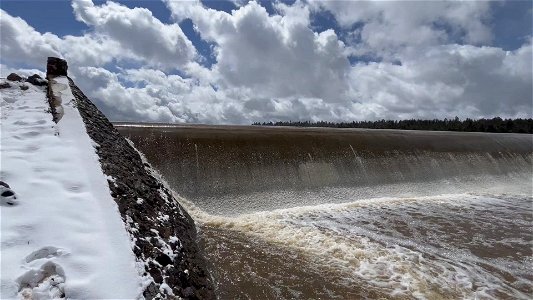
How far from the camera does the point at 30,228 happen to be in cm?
269

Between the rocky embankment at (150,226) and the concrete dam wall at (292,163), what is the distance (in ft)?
12.1

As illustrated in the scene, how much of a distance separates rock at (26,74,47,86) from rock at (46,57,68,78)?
0.19 metres

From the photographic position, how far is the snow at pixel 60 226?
7.65ft

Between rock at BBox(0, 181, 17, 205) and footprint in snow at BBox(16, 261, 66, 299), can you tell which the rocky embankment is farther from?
rock at BBox(0, 181, 17, 205)

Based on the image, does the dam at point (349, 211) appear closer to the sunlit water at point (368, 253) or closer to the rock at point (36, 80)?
the sunlit water at point (368, 253)

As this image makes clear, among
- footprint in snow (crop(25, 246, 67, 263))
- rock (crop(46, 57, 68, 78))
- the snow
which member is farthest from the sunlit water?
rock (crop(46, 57, 68, 78))

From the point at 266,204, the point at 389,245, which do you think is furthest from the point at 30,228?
the point at 266,204

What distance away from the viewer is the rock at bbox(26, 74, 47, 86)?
630 cm

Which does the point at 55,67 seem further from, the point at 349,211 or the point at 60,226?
the point at 349,211

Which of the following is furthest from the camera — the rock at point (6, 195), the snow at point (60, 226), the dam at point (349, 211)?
the dam at point (349, 211)

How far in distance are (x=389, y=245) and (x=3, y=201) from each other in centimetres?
577

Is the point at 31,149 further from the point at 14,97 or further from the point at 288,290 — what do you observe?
the point at 288,290

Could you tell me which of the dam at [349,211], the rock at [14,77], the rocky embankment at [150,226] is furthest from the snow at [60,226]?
the rock at [14,77]

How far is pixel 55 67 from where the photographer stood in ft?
21.9
